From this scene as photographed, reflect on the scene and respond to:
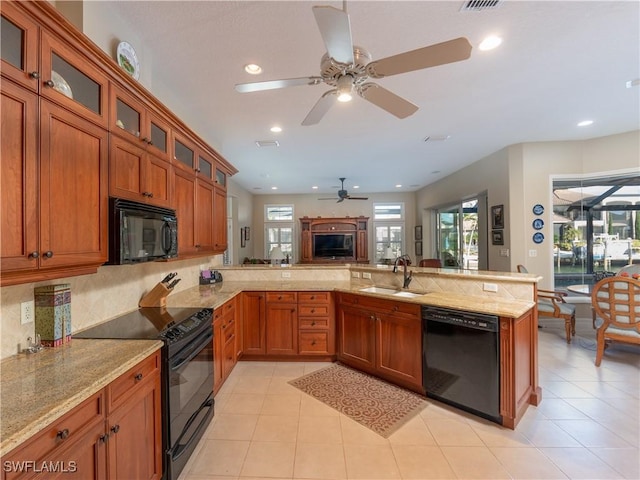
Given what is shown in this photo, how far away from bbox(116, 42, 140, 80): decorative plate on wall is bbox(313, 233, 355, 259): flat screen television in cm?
684

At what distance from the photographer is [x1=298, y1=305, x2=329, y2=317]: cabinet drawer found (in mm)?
A: 3402

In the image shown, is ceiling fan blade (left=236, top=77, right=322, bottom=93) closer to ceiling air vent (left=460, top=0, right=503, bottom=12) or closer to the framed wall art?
ceiling air vent (left=460, top=0, right=503, bottom=12)

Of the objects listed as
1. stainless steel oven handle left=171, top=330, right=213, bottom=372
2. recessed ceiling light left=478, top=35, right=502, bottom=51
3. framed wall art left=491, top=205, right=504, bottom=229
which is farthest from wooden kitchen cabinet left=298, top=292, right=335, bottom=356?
framed wall art left=491, top=205, right=504, bottom=229

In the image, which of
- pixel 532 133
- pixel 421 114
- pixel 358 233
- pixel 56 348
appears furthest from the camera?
pixel 358 233

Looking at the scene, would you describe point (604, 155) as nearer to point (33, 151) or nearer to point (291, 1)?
point (291, 1)

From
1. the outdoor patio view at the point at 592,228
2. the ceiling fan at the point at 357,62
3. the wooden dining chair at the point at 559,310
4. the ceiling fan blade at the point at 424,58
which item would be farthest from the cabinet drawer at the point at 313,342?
the outdoor patio view at the point at 592,228

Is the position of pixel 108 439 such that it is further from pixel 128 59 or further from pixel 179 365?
pixel 128 59

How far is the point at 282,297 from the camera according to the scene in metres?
3.44

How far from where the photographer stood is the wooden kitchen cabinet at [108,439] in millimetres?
953

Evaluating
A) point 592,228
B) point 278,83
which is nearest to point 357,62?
point 278,83

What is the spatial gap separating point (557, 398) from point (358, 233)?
6.40 metres

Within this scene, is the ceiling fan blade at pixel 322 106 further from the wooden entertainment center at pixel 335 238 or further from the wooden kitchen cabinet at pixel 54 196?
the wooden entertainment center at pixel 335 238

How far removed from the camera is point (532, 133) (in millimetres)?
4172

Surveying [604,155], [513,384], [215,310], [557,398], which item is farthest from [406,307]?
[604,155]
